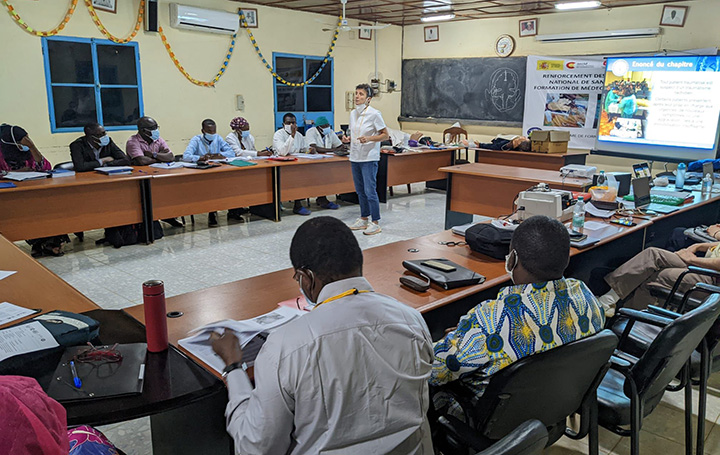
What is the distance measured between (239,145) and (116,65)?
1818 mm

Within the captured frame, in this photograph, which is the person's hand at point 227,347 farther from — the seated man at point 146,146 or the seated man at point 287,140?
the seated man at point 287,140

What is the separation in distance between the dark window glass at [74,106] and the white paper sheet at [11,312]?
5418mm

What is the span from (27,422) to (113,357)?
2.42 ft

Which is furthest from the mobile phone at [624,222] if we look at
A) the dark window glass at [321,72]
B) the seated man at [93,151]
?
the dark window glass at [321,72]

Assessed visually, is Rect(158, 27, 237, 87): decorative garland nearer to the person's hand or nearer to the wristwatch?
the person's hand

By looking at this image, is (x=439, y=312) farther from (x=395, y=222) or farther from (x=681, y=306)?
(x=395, y=222)

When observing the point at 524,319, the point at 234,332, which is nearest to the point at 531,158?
the point at 524,319

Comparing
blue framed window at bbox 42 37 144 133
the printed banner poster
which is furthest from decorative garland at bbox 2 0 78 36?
the printed banner poster

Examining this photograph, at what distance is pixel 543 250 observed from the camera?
162 centimetres

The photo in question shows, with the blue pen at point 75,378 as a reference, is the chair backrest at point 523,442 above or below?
above

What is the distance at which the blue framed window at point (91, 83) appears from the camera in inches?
250

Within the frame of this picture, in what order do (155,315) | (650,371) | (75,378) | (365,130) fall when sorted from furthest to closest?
(365,130)
(650,371)
(155,315)
(75,378)

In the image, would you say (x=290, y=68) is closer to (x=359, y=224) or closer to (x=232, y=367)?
(x=359, y=224)

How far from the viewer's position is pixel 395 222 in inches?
244
